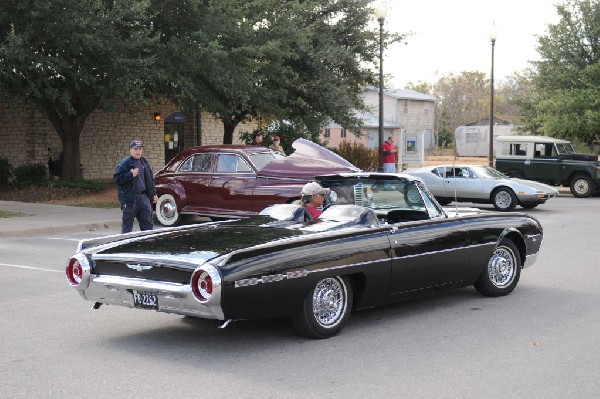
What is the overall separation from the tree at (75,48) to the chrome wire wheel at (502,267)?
45.5ft

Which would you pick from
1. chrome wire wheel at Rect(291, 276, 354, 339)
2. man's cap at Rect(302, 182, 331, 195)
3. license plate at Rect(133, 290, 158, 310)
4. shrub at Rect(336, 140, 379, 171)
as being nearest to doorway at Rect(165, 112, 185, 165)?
shrub at Rect(336, 140, 379, 171)

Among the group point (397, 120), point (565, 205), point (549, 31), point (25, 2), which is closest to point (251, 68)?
point (25, 2)

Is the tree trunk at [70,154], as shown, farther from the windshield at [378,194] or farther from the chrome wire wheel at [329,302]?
the chrome wire wheel at [329,302]

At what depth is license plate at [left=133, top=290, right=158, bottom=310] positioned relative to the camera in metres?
6.61

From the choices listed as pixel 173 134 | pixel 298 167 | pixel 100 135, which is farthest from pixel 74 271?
pixel 173 134

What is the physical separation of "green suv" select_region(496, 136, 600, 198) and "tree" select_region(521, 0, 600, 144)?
6.07 m

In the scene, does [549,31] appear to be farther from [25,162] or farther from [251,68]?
[25,162]

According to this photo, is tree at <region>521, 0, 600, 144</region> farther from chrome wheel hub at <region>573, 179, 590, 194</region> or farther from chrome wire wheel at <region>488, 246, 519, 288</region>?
chrome wire wheel at <region>488, 246, 519, 288</region>

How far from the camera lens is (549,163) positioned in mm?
27500

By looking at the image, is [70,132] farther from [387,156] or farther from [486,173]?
[486,173]

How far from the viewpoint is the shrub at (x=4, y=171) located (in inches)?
1062

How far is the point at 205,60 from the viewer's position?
74.0 ft

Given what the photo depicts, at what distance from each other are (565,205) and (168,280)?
61.2 ft

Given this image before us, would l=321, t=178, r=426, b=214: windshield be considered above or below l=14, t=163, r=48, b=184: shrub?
above
